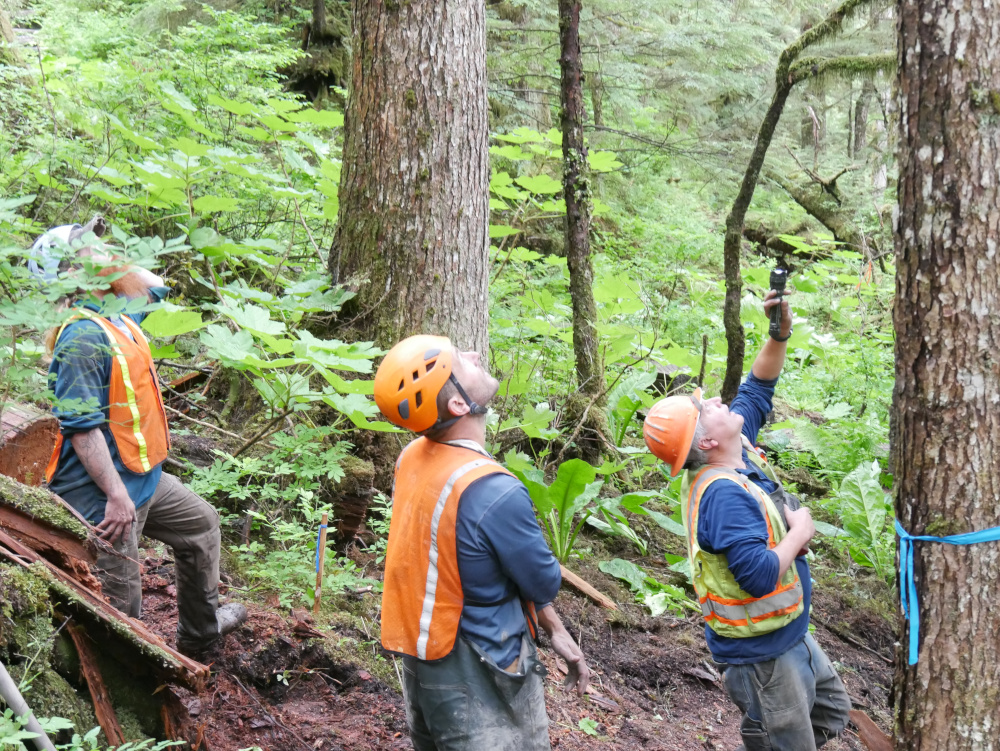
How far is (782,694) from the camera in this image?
3.31 meters

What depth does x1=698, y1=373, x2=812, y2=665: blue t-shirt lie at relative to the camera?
3092 mm

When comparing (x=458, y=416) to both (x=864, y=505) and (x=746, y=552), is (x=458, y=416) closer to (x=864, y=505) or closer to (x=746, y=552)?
(x=746, y=552)

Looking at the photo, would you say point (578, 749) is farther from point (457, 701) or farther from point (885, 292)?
point (885, 292)

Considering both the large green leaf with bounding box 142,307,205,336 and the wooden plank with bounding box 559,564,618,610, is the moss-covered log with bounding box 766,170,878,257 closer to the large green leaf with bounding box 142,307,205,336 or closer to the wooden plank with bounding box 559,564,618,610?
the wooden plank with bounding box 559,564,618,610

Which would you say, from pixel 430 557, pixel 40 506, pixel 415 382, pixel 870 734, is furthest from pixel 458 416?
pixel 870 734

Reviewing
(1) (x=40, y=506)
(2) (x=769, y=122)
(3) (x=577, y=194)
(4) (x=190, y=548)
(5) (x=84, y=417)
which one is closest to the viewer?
(1) (x=40, y=506)

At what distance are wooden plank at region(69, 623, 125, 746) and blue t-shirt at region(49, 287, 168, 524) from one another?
863 mm

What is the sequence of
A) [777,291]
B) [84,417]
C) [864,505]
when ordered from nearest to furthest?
1. [84,417]
2. [777,291]
3. [864,505]

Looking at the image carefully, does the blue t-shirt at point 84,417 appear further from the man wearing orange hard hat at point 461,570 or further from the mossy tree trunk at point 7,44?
the mossy tree trunk at point 7,44

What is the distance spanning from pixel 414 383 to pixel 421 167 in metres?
3.21

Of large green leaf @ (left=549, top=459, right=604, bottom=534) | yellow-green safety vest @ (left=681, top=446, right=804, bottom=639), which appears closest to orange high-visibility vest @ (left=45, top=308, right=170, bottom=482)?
yellow-green safety vest @ (left=681, top=446, right=804, bottom=639)

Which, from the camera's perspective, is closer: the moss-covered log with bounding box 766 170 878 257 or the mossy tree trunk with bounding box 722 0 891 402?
the mossy tree trunk with bounding box 722 0 891 402

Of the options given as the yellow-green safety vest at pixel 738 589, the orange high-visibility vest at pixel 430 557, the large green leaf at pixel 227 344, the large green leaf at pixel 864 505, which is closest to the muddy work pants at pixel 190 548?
the large green leaf at pixel 227 344

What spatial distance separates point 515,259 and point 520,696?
5729mm
